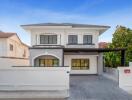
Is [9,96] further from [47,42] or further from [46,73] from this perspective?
[47,42]

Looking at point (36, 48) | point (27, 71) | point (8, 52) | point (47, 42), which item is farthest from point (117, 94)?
point (8, 52)

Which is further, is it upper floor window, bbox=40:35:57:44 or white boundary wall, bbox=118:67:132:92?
upper floor window, bbox=40:35:57:44

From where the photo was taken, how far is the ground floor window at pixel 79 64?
3203 cm

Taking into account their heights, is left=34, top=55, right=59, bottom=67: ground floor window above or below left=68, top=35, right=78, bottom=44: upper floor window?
below

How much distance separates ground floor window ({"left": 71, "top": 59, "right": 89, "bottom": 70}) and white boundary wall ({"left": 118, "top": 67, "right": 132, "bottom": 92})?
1313 cm

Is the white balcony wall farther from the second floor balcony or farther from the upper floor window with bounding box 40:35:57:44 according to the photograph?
the upper floor window with bounding box 40:35:57:44

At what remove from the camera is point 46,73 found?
18344 mm

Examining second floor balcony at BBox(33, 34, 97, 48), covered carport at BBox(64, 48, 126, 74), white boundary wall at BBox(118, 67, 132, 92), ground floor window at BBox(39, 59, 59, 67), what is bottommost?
A: white boundary wall at BBox(118, 67, 132, 92)

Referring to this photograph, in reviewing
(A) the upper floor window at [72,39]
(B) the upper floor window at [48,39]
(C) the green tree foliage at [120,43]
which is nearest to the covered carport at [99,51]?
(A) the upper floor window at [72,39]

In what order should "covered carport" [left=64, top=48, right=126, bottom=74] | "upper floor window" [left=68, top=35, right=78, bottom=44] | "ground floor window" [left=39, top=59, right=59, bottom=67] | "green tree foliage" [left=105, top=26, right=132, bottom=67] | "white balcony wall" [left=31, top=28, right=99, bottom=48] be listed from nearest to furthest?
1. "covered carport" [left=64, top=48, right=126, bottom=74]
2. "ground floor window" [left=39, top=59, right=59, bottom=67]
3. "white balcony wall" [left=31, top=28, right=99, bottom=48]
4. "upper floor window" [left=68, top=35, right=78, bottom=44]
5. "green tree foliage" [left=105, top=26, right=132, bottom=67]

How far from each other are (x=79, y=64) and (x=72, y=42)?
3.14 m

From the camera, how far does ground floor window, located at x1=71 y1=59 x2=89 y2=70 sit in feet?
105

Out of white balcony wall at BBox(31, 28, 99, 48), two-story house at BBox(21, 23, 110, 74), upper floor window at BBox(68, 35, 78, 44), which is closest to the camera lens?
two-story house at BBox(21, 23, 110, 74)

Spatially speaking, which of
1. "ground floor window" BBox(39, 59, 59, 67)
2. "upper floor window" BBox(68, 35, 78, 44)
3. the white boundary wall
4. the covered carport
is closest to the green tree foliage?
the covered carport
